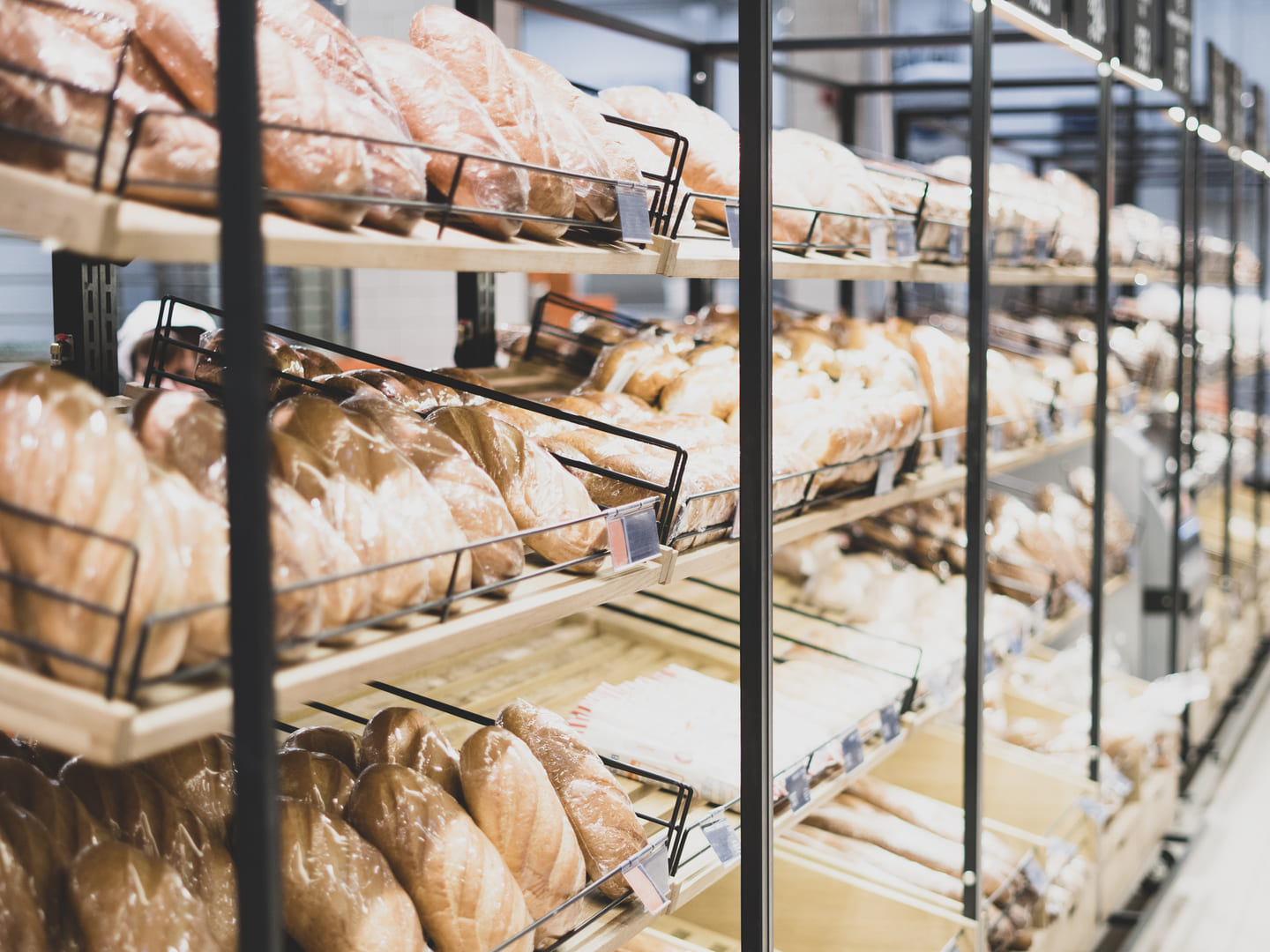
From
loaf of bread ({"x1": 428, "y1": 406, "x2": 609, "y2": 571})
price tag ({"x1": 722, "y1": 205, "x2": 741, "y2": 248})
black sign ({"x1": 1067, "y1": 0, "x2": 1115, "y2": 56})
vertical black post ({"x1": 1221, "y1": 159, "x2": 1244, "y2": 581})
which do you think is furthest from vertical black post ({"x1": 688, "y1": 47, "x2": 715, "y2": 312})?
vertical black post ({"x1": 1221, "y1": 159, "x2": 1244, "y2": 581})

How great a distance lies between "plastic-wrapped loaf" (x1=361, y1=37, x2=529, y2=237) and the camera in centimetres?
137

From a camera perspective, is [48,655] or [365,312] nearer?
[48,655]

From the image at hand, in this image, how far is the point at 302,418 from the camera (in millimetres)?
1345

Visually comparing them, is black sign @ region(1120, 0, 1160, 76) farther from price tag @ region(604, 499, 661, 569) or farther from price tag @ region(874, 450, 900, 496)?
price tag @ region(604, 499, 661, 569)

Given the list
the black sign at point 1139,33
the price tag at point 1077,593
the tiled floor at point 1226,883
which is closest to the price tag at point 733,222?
the black sign at point 1139,33

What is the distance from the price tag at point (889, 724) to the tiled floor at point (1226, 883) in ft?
4.85

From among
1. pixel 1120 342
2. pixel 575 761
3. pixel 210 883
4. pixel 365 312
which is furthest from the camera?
pixel 365 312

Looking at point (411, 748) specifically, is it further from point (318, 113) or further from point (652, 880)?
point (318, 113)

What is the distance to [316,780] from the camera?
4.77ft

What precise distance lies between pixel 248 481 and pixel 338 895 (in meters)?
0.55

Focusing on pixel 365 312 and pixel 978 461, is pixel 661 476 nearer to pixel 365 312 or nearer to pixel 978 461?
pixel 978 461

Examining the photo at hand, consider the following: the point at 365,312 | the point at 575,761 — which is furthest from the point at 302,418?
the point at 365,312

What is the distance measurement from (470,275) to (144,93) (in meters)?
1.28

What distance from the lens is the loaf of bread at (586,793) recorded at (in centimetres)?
162
